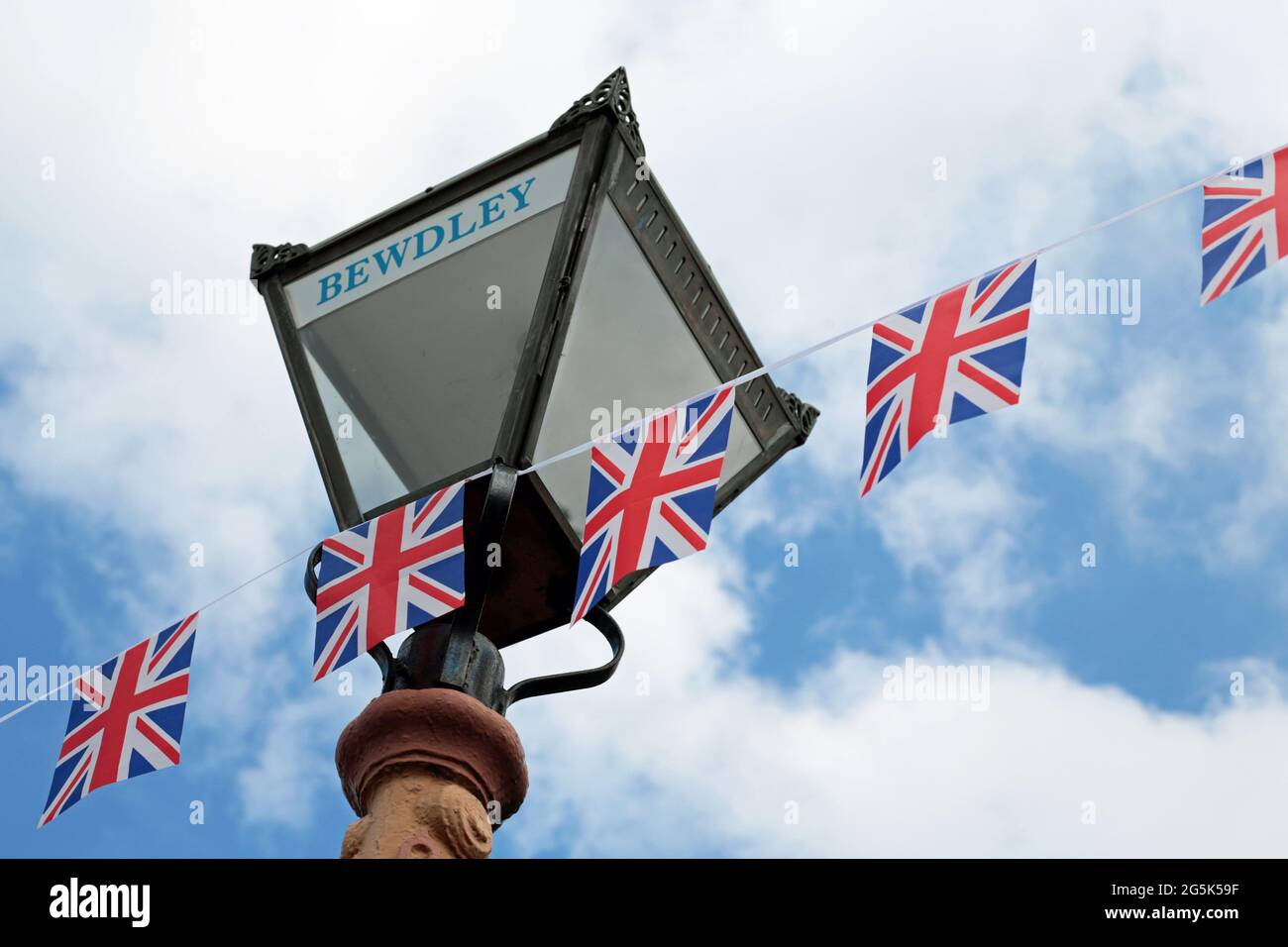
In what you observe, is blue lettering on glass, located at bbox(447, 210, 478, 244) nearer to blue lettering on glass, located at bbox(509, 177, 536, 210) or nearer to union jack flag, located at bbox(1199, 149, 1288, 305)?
blue lettering on glass, located at bbox(509, 177, 536, 210)

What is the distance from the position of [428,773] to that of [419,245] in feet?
5.60

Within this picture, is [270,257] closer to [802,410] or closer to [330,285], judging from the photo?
[330,285]

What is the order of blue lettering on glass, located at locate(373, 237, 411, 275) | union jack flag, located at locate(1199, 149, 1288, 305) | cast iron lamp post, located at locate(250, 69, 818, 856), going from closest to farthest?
cast iron lamp post, located at locate(250, 69, 818, 856) < union jack flag, located at locate(1199, 149, 1288, 305) < blue lettering on glass, located at locate(373, 237, 411, 275)

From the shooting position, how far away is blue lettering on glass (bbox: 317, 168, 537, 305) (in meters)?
4.86

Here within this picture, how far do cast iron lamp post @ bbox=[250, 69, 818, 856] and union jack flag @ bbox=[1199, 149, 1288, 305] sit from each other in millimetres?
1349

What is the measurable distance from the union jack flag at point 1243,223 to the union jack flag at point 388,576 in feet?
6.94

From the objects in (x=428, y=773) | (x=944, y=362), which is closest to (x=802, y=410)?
(x=944, y=362)

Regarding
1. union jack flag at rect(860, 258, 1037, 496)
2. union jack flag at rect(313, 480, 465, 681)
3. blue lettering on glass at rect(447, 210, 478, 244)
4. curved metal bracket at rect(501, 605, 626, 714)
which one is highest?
blue lettering on glass at rect(447, 210, 478, 244)

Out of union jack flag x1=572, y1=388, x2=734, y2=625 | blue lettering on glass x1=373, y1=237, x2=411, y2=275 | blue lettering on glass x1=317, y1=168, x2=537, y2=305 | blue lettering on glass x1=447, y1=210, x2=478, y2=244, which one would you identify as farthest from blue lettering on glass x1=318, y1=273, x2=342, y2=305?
union jack flag x1=572, y1=388, x2=734, y2=625

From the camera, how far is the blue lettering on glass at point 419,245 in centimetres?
486

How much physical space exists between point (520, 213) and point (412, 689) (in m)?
1.47

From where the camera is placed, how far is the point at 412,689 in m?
4.03
